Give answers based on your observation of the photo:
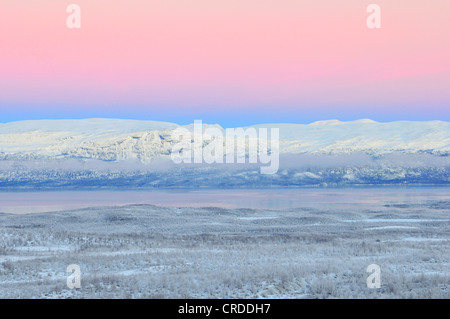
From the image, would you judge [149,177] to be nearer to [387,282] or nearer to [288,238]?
[288,238]

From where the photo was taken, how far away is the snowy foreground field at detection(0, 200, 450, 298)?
15.7 metres

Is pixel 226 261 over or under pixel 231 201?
over

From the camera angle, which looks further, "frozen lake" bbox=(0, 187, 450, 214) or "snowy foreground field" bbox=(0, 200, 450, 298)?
"frozen lake" bbox=(0, 187, 450, 214)

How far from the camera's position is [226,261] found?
22.2 m

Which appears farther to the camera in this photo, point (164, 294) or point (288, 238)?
point (288, 238)

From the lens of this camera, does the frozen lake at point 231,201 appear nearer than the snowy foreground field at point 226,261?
No

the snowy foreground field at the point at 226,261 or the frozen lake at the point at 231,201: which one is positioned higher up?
the snowy foreground field at the point at 226,261

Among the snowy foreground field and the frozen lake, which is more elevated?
the snowy foreground field

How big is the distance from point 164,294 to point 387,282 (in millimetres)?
6292

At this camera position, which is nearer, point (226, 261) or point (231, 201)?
point (226, 261)

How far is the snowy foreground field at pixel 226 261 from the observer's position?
51.5 feet

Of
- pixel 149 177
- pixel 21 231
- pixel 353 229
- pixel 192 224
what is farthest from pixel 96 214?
pixel 149 177
